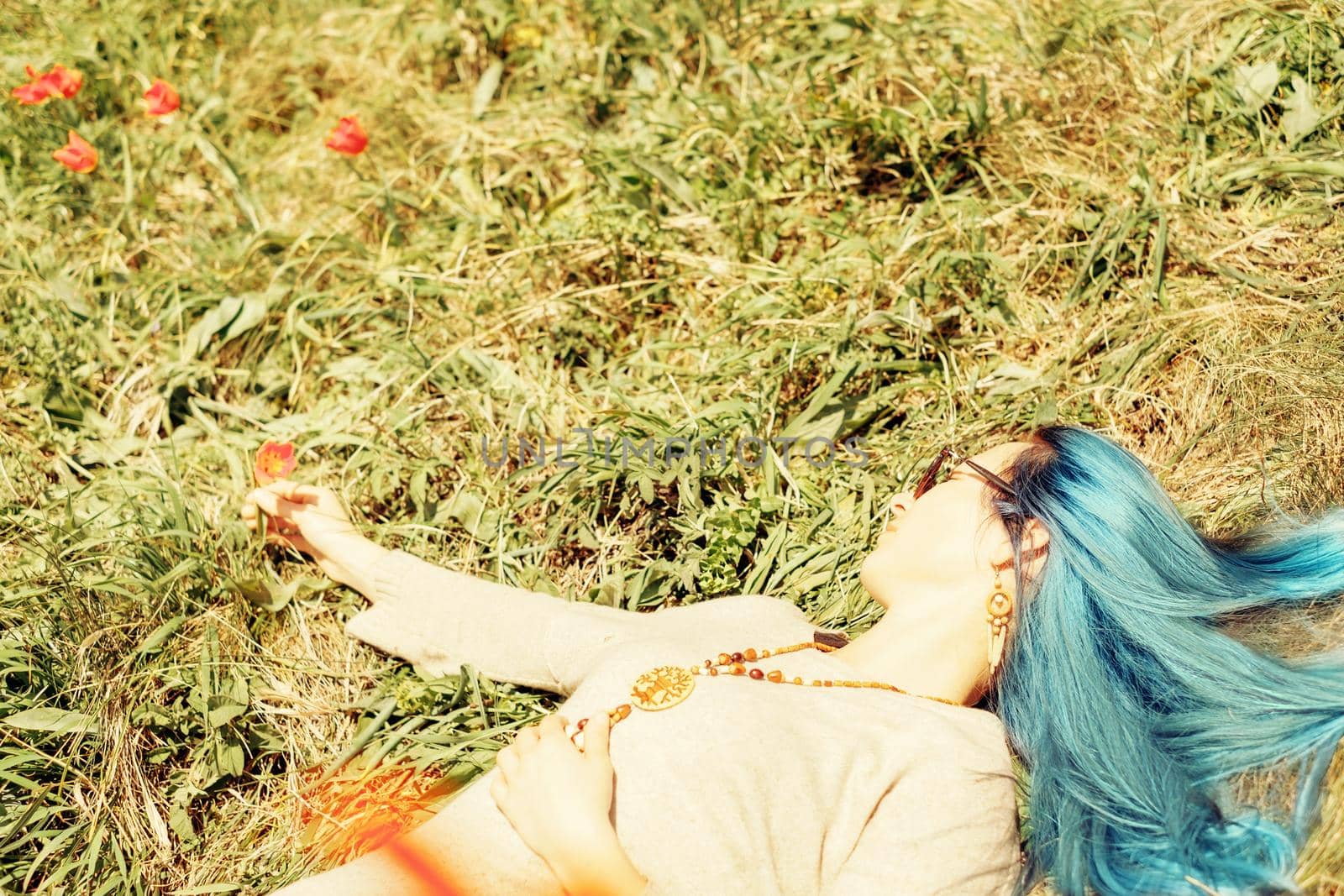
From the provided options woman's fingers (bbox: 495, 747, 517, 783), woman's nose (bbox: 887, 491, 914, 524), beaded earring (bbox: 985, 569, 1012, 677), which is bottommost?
woman's fingers (bbox: 495, 747, 517, 783)

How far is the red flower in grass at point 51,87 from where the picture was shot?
324 centimetres

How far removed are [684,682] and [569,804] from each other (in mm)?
320

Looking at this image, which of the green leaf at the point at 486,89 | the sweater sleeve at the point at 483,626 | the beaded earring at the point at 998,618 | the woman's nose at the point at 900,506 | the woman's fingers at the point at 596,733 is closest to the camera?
the woman's fingers at the point at 596,733

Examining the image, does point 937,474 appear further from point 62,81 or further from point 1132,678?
point 62,81

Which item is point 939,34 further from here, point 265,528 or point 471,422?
point 265,528

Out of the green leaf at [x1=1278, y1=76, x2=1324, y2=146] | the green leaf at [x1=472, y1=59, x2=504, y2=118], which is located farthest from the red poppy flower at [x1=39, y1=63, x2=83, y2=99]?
the green leaf at [x1=1278, y1=76, x2=1324, y2=146]

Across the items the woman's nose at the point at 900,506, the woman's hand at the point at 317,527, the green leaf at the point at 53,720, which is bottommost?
the green leaf at the point at 53,720

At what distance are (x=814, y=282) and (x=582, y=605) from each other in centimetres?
122

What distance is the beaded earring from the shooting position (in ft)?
7.04

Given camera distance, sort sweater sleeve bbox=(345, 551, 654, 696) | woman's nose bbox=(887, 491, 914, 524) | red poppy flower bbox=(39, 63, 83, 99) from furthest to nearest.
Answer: red poppy flower bbox=(39, 63, 83, 99) → sweater sleeve bbox=(345, 551, 654, 696) → woman's nose bbox=(887, 491, 914, 524)

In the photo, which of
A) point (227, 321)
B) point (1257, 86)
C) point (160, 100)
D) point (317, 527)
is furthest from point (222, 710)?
point (1257, 86)

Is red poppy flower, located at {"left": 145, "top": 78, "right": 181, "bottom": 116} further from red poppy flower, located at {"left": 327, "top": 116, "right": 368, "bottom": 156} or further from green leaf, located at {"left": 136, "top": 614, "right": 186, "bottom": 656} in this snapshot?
green leaf, located at {"left": 136, "top": 614, "right": 186, "bottom": 656}

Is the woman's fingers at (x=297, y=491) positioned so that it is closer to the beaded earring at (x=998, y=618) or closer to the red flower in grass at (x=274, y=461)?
the red flower in grass at (x=274, y=461)

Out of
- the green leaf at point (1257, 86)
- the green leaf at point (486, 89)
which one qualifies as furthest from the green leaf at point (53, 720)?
the green leaf at point (1257, 86)
